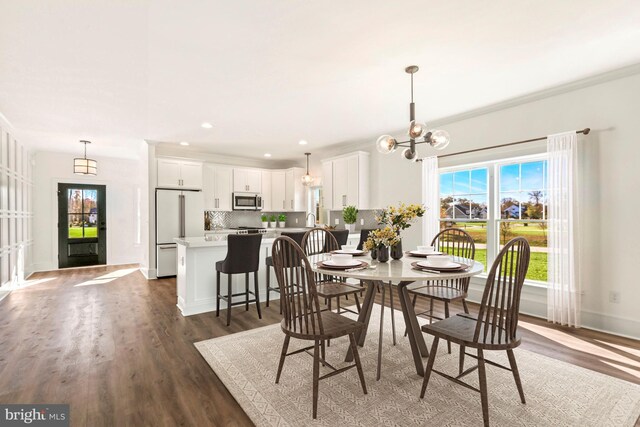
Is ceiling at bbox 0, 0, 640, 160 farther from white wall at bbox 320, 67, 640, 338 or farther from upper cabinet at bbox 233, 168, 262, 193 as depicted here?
upper cabinet at bbox 233, 168, 262, 193

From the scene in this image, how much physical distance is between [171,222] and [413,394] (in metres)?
5.34

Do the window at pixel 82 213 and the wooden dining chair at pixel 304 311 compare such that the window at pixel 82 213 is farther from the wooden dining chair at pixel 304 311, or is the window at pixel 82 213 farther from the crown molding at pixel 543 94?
the wooden dining chair at pixel 304 311

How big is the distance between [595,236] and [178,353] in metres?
4.26

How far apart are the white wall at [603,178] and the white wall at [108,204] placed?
23.1ft

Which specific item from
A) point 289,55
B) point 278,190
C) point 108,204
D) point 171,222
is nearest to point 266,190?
point 278,190

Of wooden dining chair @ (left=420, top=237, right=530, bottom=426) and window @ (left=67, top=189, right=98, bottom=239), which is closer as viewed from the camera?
wooden dining chair @ (left=420, top=237, right=530, bottom=426)

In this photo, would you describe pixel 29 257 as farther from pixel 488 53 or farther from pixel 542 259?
pixel 542 259

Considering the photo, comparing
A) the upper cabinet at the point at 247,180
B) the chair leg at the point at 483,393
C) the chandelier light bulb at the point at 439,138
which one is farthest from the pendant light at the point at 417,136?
the upper cabinet at the point at 247,180

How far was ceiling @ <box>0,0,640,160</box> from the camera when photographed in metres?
2.14

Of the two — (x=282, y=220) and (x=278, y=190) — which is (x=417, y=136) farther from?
(x=282, y=220)

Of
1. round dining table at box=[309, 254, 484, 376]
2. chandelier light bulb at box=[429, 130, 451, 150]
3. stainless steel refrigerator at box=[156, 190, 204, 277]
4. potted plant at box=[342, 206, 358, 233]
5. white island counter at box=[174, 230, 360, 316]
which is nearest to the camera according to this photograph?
round dining table at box=[309, 254, 484, 376]

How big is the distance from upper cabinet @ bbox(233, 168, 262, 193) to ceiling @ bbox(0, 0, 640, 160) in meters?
2.63

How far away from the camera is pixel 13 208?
200 inches

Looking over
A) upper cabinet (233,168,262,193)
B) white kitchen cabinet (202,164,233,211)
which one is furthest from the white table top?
upper cabinet (233,168,262,193)
